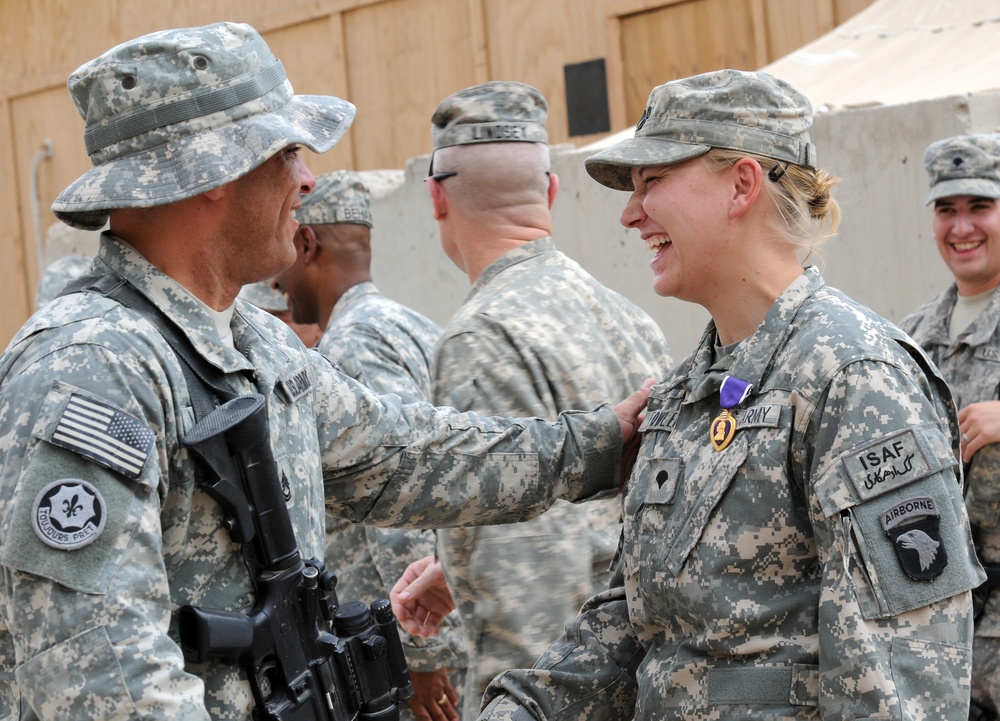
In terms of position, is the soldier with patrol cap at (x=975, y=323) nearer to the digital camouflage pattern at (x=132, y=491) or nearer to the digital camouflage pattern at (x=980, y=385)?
the digital camouflage pattern at (x=980, y=385)

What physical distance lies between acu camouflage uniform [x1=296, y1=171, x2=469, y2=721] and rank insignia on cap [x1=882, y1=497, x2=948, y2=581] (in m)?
2.38

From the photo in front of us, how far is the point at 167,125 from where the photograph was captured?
221 centimetres

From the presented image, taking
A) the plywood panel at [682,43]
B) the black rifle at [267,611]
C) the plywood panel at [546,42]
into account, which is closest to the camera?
the black rifle at [267,611]

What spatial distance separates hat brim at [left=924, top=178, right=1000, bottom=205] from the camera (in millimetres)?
4637

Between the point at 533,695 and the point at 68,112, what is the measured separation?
10310 mm

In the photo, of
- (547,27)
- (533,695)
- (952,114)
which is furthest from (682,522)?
(547,27)

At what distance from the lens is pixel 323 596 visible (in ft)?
7.49

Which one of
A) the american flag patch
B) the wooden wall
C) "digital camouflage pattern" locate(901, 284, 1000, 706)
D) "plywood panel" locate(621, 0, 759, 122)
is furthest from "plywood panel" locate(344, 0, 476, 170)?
the american flag patch

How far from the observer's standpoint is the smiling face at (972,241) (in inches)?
183

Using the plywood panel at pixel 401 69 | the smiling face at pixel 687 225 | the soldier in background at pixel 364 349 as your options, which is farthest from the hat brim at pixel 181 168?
the plywood panel at pixel 401 69

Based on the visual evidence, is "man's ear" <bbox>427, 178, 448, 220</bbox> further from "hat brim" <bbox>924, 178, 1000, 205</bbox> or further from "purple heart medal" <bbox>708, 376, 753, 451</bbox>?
"hat brim" <bbox>924, 178, 1000, 205</bbox>

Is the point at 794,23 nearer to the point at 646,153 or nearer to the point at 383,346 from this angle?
the point at 383,346

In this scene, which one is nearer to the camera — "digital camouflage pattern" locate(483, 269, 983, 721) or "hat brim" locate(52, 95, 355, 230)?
"digital camouflage pattern" locate(483, 269, 983, 721)

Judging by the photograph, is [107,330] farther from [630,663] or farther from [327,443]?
[630,663]
